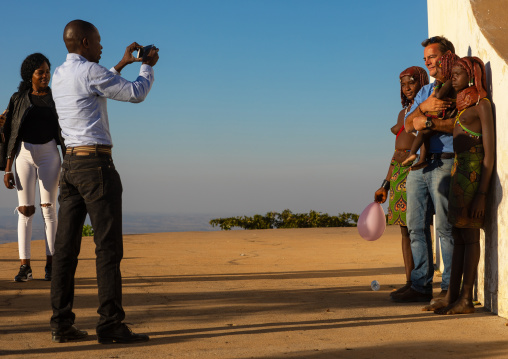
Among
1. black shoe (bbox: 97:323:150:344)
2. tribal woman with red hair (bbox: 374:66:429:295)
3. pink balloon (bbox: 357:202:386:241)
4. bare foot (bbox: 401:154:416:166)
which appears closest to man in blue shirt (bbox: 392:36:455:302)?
bare foot (bbox: 401:154:416:166)

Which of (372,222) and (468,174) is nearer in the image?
(468,174)

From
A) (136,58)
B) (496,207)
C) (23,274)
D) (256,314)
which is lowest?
(256,314)

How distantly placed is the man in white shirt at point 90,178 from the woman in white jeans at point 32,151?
2.66 metres

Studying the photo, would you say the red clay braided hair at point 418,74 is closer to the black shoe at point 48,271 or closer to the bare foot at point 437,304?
the bare foot at point 437,304

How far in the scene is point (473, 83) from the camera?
5.11 metres

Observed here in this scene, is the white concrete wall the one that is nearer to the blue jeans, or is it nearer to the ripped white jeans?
the blue jeans

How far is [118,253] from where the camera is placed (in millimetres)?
4320

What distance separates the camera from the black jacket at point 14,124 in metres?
6.96

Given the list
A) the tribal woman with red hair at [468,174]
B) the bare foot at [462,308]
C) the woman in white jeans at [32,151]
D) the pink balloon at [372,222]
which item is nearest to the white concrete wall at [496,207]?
the tribal woman with red hair at [468,174]

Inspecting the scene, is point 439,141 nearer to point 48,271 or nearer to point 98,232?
point 98,232

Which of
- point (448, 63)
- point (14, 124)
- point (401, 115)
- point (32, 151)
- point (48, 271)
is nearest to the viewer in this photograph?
point (448, 63)

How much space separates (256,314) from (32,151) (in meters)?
3.37

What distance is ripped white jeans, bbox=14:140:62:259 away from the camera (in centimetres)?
695

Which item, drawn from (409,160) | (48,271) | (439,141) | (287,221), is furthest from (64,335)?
(287,221)
